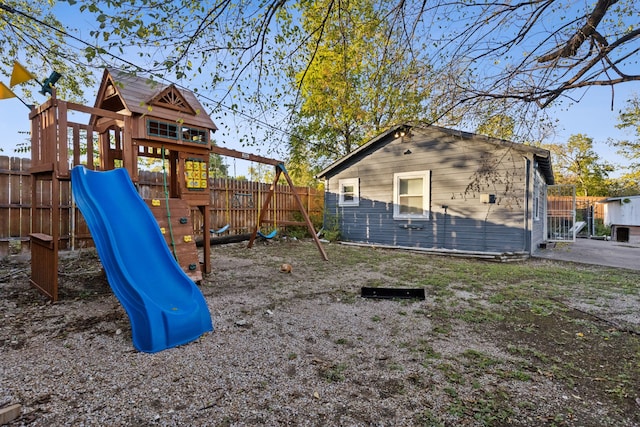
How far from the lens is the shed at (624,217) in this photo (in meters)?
14.4

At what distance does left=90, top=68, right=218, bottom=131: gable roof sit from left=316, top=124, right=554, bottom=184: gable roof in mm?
4264

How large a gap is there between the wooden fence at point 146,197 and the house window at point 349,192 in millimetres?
1738

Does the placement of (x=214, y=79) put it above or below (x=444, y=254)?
above

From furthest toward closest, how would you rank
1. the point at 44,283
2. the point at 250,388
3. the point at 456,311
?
the point at 44,283, the point at 456,311, the point at 250,388

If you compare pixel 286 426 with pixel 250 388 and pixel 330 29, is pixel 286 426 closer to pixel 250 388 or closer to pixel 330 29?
pixel 250 388

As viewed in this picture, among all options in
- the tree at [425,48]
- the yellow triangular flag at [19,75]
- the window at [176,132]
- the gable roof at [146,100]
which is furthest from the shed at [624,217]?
the yellow triangular flag at [19,75]

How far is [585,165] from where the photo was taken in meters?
23.1

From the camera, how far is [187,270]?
4078 mm

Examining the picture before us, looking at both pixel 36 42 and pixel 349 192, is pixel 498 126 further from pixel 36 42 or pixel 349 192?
pixel 36 42

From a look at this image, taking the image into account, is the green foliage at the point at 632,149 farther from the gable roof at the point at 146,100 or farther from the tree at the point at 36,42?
the tree at the point at 36,42

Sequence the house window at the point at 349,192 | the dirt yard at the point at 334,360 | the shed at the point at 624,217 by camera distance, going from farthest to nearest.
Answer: the shed at the point at 624,217, the house window at the point at 349,192, the dirt yard at the point at 334,360

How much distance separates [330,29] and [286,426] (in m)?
4.02

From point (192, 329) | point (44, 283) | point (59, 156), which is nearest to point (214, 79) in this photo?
point (59, 156)

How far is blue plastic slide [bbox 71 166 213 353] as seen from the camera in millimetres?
2436
